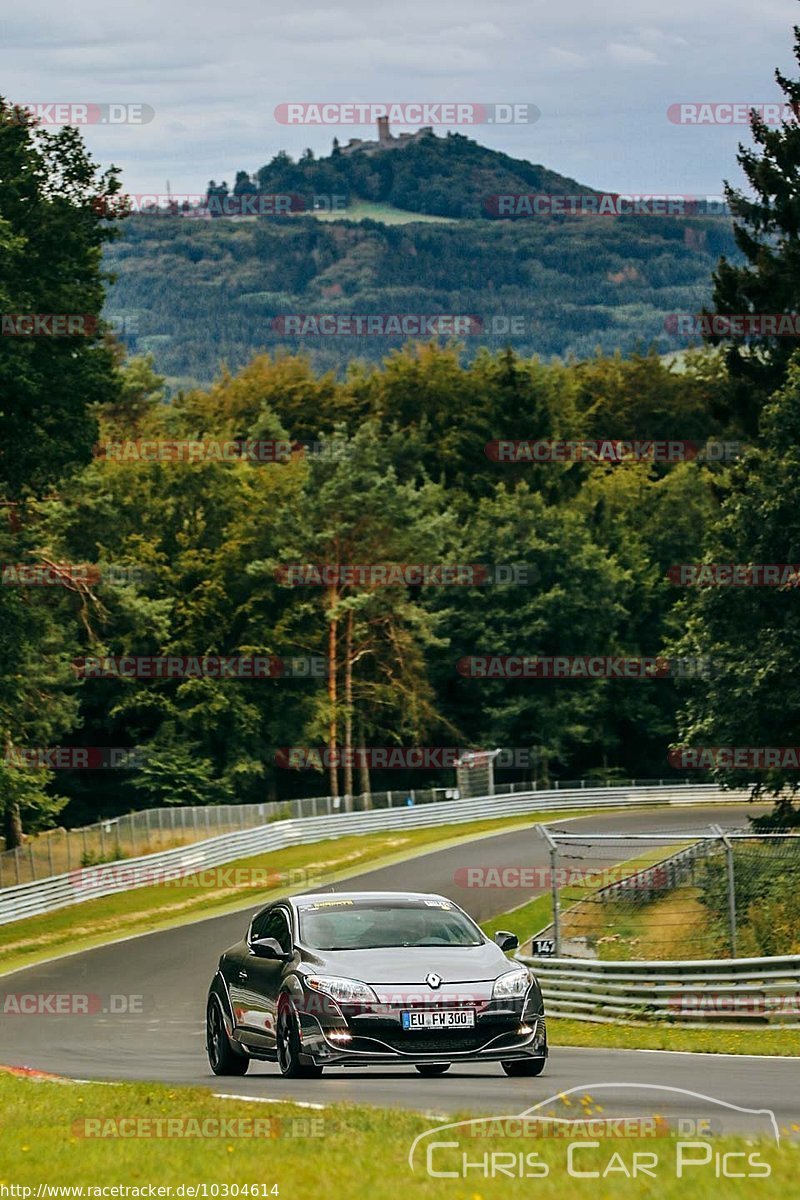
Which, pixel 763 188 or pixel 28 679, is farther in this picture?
pixel 28 679

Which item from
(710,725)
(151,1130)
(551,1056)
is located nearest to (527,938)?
(710,725)

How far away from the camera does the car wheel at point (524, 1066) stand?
1416 cm

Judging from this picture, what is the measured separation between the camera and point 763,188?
5347 cm

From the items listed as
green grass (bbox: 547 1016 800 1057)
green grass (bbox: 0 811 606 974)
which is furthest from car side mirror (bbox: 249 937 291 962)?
green grass (bbox: 0 811 606 974)

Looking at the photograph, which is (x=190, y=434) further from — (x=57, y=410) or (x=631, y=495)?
(x=57, y=410)

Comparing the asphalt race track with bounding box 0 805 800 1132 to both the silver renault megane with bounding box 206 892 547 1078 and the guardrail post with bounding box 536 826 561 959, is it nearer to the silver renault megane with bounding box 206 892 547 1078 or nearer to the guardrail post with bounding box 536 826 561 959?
the silver renault megane with bounding box 206 892 547 1078

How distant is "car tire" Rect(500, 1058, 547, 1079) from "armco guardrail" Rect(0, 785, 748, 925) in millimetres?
33518

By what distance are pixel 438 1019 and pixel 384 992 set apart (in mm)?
432

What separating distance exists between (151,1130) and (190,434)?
93347mm

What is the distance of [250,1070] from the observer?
16562 millimetres

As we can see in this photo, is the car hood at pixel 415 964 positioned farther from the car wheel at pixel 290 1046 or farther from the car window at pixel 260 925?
the car window at pixel 260 925

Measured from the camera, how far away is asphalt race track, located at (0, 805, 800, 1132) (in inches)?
491

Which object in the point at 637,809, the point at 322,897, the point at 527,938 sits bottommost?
the point at 637,809

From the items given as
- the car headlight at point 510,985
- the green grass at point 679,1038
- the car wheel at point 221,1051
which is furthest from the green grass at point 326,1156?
the green grass at point 679,1038
